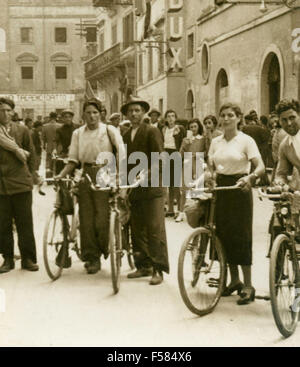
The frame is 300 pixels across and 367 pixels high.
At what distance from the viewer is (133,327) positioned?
19.7 ft

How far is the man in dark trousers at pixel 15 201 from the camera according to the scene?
836 cm

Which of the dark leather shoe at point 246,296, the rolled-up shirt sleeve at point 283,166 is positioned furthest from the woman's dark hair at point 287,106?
the dark leather shoe at point 246,296

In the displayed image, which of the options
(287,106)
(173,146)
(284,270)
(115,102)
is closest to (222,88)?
(173,146)

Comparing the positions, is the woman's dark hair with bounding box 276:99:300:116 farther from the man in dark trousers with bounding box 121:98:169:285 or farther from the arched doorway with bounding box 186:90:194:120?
the arched doorway with bounding box 186:90:194:120

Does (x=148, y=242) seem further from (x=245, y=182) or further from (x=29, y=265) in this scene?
(x=245, y=182)

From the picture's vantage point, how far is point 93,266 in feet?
27.6

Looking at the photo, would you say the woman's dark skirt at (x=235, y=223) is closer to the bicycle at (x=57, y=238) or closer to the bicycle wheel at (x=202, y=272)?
the bicycle wheel at (x=202, y=272)

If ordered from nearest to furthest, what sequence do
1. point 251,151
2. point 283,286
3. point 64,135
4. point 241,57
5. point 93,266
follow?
point 283,286 < point 251,151 < point 93,266 < point 64,135 < point 241,57

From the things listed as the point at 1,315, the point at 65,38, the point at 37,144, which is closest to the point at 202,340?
the point at 1,315

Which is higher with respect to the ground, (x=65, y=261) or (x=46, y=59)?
(x=46, y=59)

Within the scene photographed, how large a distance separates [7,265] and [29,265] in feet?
0.71

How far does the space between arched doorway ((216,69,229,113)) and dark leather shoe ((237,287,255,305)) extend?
1674 centimetres

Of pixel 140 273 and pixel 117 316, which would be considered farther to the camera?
pixel 140 273

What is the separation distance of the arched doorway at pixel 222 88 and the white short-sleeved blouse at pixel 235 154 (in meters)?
16.5
